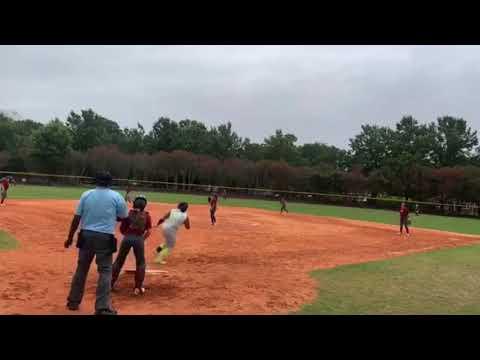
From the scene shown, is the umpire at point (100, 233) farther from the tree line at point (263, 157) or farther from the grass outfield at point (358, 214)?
the tree line at point (263, 157)

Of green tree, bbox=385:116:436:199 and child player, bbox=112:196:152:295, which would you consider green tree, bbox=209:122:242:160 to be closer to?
green tree, bbox=385:116:436:199

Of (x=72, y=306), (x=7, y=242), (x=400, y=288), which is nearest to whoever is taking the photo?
(x=72, y=306)

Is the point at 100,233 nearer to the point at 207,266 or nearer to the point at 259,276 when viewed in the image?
the point at 259,276

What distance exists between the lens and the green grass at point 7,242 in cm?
1267

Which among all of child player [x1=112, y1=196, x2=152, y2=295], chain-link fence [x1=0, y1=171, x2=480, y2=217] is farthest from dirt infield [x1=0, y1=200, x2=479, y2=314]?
chain-link fence [x1=0, y1=171, x2=480, y2=217]

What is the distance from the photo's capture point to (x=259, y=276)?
1066cm

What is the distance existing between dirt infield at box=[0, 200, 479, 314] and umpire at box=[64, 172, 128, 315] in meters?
0.63

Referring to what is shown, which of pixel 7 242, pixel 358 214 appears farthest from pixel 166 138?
pixel 7 242

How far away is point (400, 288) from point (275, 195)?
5475cm

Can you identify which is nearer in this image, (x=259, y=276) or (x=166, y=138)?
(x=259, y=276)

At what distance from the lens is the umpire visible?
6.44 metres

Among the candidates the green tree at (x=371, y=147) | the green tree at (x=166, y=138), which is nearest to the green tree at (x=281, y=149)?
the green tree at (x=371, y=147)
